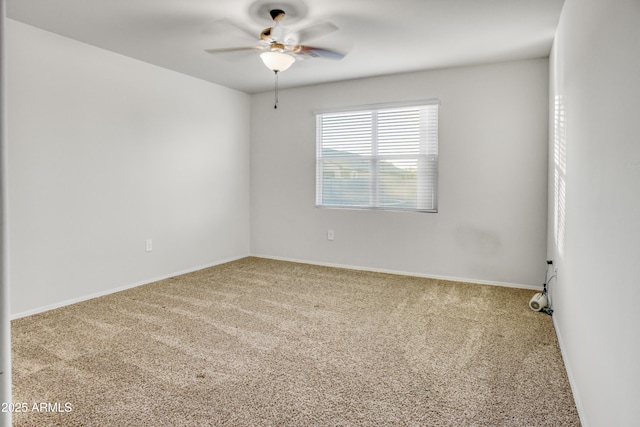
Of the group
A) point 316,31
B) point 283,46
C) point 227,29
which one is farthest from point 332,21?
point 227,29

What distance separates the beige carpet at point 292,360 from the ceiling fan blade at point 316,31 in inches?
91.6

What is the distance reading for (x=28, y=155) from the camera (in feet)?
10.5

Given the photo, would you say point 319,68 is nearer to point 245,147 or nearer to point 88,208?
point 245,147

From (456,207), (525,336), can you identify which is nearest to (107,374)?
(525,336)

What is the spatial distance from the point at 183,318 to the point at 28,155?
1825 millimetres

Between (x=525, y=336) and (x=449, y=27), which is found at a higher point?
(x=449, y=27)

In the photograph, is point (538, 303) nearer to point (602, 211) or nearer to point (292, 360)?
point (602, 211)

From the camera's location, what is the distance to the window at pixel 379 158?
14.9 ft

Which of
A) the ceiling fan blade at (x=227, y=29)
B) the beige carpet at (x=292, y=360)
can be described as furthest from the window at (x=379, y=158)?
the ceiling fan blade at (x=227, y=29)

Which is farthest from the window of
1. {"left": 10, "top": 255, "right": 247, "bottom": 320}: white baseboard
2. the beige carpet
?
{"left": 10, "top": 255, "right": 247, "bottom": 320}: white baseboard

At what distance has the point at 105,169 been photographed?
3.81 metres

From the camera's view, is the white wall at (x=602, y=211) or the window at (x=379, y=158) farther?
the window at (x=379, y=158)

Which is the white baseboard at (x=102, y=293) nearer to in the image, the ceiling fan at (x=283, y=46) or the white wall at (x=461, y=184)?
the white wall at (x=461, y=184)

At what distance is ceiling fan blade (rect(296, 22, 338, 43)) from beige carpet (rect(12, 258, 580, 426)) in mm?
2327
